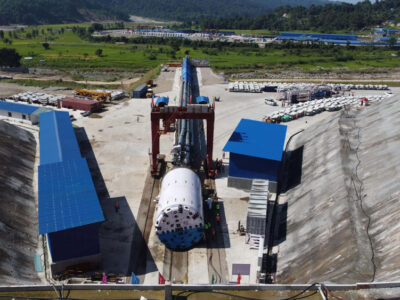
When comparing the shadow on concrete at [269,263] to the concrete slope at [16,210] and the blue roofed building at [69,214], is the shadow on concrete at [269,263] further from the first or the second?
the concrete slope at [16,210]

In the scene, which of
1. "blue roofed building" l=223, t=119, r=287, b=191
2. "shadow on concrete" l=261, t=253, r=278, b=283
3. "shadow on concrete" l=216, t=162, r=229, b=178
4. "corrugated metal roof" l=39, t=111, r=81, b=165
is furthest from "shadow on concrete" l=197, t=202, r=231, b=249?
"corrugated metal roof" l=39, t=111, r=81, b=165

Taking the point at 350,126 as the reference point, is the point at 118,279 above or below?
below

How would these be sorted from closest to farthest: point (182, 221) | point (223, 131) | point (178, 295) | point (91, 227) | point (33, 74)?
1. point (178, 295)
2. point (91, 227)
3. point (182, 221)
4. point (223, 131)
5. point (33, 74)

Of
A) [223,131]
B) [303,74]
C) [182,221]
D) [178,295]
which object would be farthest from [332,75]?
[178,295]

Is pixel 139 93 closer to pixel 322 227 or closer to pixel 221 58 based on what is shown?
pixel 322 227

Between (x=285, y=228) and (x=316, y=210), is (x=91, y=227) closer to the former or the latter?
(x=285, y=228)

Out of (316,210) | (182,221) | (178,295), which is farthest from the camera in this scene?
(316,210)

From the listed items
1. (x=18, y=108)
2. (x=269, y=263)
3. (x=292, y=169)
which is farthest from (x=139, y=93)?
(x=269, y=263)
